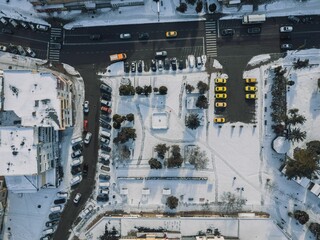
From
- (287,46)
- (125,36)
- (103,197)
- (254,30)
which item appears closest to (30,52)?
(125,36)

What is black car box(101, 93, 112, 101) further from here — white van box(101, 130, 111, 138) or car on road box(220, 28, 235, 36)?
car on road box(220, 28, 235, 36)

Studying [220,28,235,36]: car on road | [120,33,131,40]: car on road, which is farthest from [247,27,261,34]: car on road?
[120,33,131,40]: car on road

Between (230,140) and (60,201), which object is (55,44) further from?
(230,140)

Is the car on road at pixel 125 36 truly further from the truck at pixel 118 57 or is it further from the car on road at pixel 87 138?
the car on road at pixel 87 138

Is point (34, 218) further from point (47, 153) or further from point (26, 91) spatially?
point (26, 91)

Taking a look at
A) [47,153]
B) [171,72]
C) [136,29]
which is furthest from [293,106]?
[47,153]

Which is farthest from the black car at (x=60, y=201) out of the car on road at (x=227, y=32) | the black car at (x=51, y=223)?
the car on road at (x=227, y=32)
